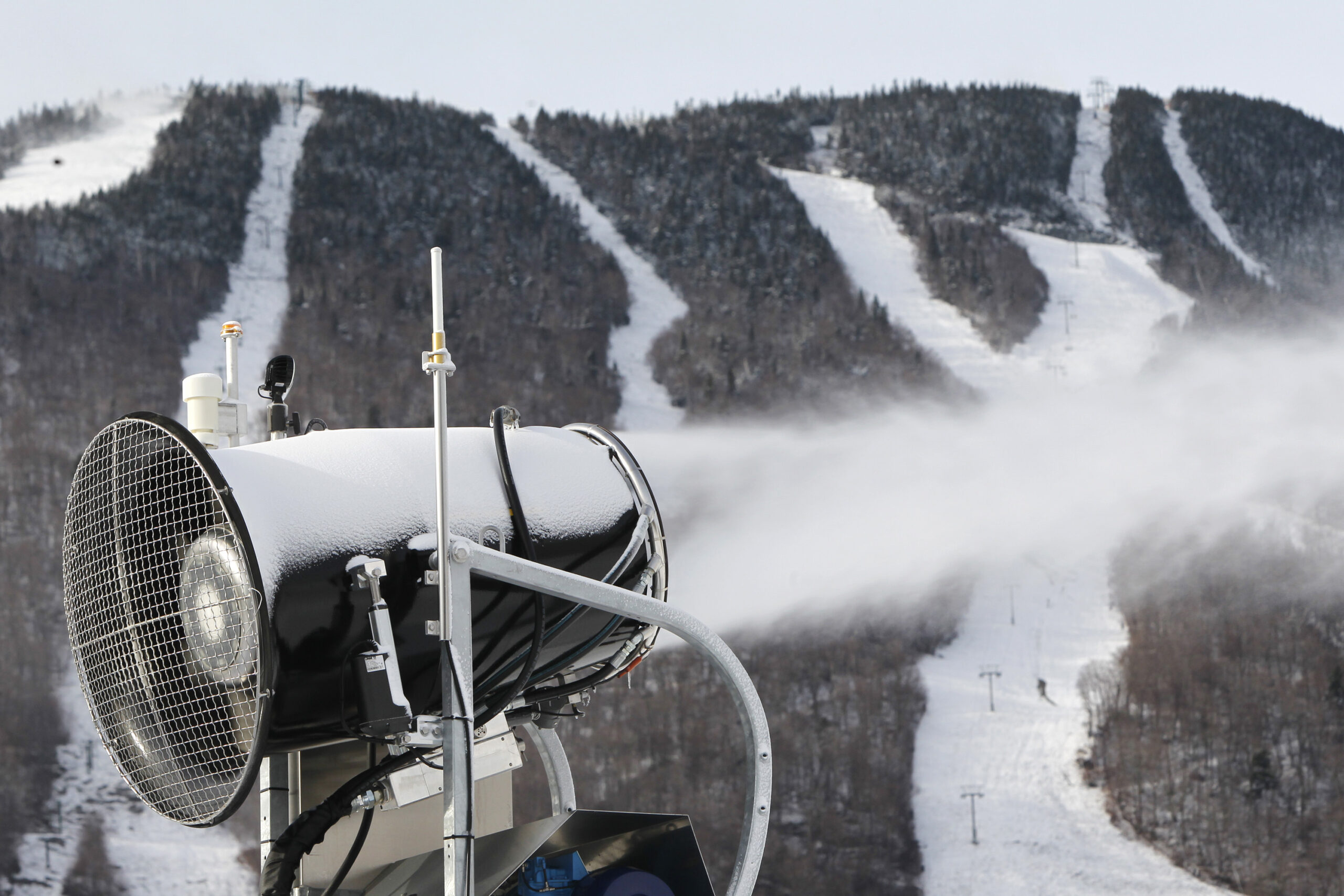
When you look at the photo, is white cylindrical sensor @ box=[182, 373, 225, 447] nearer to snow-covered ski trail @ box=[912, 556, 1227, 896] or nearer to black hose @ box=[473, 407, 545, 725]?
black hose @ box=[473, 407, 545, 725]

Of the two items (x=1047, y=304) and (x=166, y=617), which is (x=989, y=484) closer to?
(x=1047, y=304)

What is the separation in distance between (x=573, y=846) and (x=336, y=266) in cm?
8111

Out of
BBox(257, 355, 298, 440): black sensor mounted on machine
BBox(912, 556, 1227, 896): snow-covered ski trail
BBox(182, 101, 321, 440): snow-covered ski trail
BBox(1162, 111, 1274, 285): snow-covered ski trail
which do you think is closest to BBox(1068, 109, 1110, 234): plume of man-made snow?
BBox(1162, 111, 1274, 285): snow-covered ski trail

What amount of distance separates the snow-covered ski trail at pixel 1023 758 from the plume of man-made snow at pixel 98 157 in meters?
60.1

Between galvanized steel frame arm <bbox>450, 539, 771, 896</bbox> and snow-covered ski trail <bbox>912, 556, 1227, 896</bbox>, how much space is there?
42432 mm

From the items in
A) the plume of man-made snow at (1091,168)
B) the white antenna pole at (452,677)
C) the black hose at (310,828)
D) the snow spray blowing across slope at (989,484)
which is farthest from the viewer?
the plume of man-made snow at (1091,168)

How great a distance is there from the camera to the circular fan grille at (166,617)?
4.11 meters

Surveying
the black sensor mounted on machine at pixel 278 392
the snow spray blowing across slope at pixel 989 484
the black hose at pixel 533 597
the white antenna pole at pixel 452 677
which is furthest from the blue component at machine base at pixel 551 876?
the snow spray blowing across slope at pixel 989 484

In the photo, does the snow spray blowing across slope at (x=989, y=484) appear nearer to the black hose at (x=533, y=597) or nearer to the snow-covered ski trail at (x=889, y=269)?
the snow-covered ski trail at (x=889, y=269)

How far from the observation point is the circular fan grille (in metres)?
4.11

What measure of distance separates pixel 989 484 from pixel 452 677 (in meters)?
61.7

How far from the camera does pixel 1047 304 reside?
8262 cm

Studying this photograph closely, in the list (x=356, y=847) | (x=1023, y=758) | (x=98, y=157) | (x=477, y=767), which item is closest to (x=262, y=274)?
(x=98, y=157)

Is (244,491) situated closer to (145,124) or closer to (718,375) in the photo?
(718,375)
